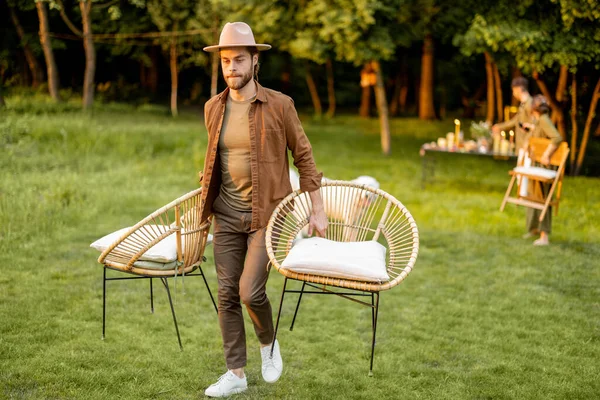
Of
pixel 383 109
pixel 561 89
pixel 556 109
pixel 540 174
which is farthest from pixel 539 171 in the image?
pixel 383 109

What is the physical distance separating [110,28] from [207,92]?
30.0 ft

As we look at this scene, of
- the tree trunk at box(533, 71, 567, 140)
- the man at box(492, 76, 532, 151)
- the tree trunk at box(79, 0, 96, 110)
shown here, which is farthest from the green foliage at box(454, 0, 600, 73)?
the tree trunk at box(79, 0, 96, 110)

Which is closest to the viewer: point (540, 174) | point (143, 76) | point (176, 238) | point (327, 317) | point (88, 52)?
point (176, 238)

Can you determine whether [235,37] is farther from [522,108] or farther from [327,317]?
[522,108]

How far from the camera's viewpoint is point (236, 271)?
4195mm

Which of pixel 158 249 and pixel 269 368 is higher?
pixel 158 249

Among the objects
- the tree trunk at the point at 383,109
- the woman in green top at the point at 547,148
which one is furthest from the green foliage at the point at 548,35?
the tree trunk at the point at 383,109

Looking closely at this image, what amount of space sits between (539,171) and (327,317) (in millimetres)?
3898

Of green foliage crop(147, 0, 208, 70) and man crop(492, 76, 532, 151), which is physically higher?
green foliage crop(147, 0, 208, 70)

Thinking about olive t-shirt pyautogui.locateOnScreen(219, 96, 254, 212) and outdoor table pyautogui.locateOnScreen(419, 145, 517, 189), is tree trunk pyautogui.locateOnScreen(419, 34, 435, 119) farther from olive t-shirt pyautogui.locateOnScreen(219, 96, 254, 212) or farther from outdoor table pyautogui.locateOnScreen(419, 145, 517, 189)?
olive t-shirt pyautogui.locateOnScreen(219, 96, 254, 212)

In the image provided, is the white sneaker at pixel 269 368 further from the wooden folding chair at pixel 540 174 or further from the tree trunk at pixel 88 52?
the tree trunk at pixel 88 52

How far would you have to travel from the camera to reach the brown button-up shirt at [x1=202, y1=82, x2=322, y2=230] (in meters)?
4.02

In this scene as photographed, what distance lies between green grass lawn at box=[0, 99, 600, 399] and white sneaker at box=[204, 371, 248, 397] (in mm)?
81

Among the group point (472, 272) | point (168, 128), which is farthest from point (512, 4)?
point (168, 128)
